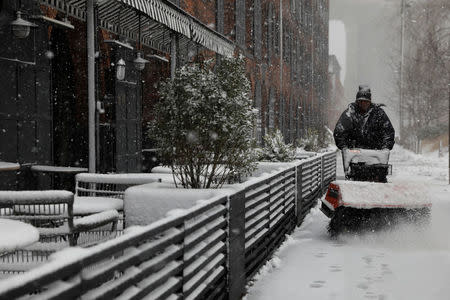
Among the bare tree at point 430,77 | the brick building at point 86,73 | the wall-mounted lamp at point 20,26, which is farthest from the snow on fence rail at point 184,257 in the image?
the bare tree at point 430,77

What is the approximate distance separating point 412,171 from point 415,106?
73.9 feet

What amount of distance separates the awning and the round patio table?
5979 mm

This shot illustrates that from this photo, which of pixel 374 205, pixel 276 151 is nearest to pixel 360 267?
pixel 374 205

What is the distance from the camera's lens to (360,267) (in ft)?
23.3

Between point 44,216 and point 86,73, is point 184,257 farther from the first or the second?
point 86,73

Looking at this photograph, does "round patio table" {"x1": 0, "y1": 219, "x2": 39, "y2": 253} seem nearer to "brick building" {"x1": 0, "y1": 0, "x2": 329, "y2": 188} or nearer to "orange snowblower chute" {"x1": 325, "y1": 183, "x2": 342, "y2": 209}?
"brick building" {"x1": 0, "y1": 0, "x2": 329, "y2": 188}

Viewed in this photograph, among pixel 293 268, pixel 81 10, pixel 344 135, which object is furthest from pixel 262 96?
pixel 293 268

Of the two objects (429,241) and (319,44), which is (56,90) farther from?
(319,44)

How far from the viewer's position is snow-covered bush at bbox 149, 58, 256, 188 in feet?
21.5

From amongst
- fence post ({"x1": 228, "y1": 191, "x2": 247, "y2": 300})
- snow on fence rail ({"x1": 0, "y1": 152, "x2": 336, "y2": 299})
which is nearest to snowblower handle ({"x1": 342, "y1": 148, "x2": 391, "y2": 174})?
snow on fence rail ({"x1": 0, "y1": 152, "x2": 336, "y2": 299})

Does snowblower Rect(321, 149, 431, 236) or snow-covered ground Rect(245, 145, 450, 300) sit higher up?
snowblower Rect(321, 149, 431, 236)

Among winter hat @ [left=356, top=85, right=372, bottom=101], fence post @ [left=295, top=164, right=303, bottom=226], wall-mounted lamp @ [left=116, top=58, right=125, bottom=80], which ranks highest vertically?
wall-mounted lamp @ [left=116, top=58, right=125, bottom=80]

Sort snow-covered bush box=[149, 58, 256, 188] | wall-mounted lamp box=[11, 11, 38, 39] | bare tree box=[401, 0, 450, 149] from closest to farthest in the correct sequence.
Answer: snow-covered bush box=[149, 58, 256, 188] → wall-mounted lamp box=[11, 11, 38, 39] → bare tree box=[401, 0, 450, 149]

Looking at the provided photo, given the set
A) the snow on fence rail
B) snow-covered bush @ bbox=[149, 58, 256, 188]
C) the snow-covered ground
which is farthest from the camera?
snow-covered bush @ bbox=[149, 58, 256, 188]
